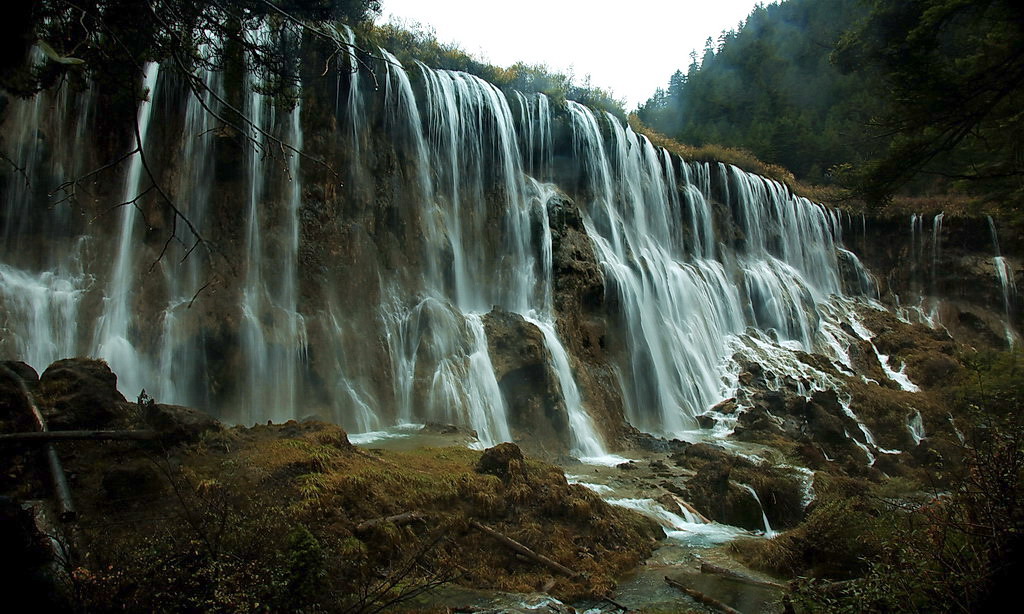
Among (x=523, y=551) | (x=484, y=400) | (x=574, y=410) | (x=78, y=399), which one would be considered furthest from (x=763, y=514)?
(x=78, y=399)

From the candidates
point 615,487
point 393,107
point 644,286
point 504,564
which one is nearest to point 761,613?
point 504,564

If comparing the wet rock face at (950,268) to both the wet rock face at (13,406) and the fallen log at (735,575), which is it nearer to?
the fallen log at (735,575)

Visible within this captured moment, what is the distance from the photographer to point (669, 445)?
14.4 m

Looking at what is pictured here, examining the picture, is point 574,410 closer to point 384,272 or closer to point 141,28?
point 384,272

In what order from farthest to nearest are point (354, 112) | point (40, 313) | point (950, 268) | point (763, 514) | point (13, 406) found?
point (950, 268), point (354, 112), point (40, 313), point (763, 514), point (13, 406)

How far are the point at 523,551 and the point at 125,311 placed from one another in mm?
9947

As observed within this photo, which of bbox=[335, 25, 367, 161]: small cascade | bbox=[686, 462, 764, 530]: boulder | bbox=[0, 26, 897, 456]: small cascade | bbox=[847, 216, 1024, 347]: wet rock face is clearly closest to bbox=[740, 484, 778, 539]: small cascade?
bbox=[686, 462, 764, 530]: boulder

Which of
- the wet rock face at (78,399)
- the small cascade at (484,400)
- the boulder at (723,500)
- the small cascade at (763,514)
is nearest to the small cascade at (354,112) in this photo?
the small cascade at (484,400)

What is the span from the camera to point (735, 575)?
19.4ft

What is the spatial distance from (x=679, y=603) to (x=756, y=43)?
7353 centimetres

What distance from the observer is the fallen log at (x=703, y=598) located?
498cm

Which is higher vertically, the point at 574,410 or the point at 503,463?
the point at 574,410

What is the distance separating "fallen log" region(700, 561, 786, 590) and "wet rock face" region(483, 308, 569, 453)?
6.47 metres

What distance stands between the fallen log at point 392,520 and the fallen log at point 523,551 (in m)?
0.58
